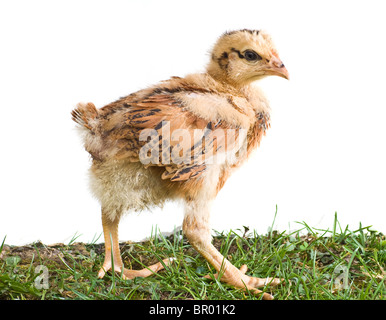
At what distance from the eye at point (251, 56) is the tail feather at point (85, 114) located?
2.25ft

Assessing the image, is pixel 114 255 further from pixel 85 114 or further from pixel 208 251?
pixel 85 114

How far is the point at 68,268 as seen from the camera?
8.32 ft

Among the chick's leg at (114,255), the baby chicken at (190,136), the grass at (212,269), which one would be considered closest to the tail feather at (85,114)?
the baby chicken at (190,136)

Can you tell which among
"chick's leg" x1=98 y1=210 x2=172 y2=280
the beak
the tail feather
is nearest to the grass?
"chick's leg" x1=98 y1=210 x2=172 y2=280

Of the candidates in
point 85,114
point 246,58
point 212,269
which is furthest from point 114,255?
point 246,58

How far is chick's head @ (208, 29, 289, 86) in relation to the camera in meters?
2.35

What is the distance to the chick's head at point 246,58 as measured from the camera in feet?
7.70

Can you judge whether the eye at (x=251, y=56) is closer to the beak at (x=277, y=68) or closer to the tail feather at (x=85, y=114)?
the beak at (x=277, y=68)

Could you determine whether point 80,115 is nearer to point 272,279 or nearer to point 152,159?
point 152,159

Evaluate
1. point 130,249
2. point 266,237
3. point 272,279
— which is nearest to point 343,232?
point 266,237

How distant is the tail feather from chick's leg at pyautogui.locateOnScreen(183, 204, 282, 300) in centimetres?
55

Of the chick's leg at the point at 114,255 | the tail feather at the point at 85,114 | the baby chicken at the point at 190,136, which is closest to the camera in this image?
the baby chicken at the point at 190,136

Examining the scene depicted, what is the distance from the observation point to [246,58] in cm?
236

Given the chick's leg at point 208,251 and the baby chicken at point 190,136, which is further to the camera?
the chick's leg at point 208,251
